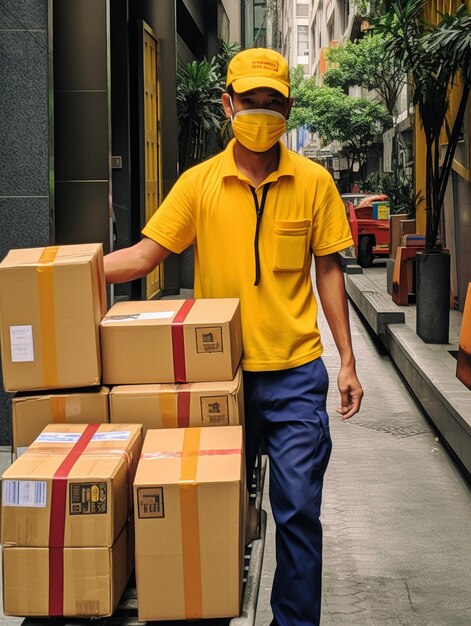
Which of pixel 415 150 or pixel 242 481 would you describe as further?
pixel 415 150

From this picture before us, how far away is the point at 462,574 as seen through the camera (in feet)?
18.3

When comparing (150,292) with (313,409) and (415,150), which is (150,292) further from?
(313,409)

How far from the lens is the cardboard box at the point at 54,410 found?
329cm

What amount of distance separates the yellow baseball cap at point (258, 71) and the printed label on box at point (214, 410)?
1.13 meters

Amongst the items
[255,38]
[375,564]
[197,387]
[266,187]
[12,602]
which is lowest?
[375,564]

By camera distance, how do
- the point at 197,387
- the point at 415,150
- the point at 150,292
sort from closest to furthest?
the point at 197,387 → the point at 150,292 → the point at 415,150

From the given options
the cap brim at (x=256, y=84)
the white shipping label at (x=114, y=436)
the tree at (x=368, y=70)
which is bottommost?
the white shipping label at (x=114, y=436)

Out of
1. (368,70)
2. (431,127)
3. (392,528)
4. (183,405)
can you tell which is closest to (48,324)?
(183,405)

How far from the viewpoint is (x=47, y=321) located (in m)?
3.30

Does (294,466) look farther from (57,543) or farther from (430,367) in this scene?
(430,367)

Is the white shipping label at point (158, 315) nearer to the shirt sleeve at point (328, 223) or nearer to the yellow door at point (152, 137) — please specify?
the shirt sleeve at point (328, 223)

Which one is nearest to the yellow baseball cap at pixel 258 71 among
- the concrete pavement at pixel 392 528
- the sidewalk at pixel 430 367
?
the concrete pavement at pixel 392 528

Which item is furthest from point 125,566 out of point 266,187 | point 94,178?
point 94,178

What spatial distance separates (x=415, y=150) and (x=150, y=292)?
263 inches
